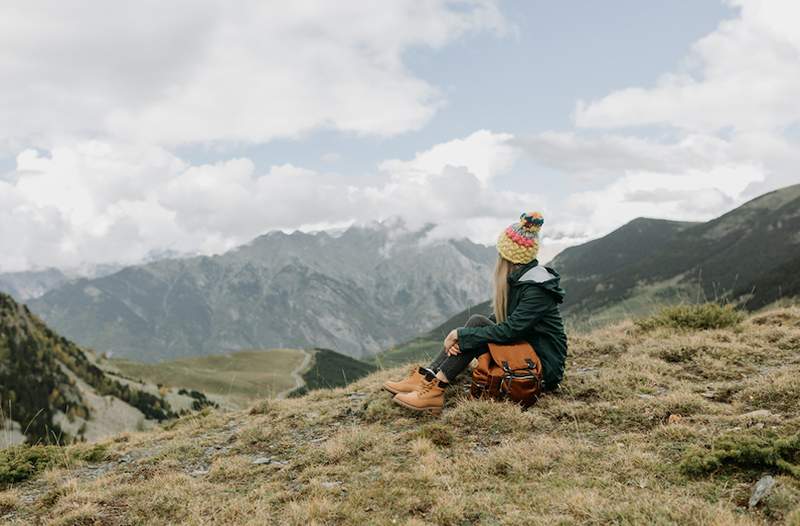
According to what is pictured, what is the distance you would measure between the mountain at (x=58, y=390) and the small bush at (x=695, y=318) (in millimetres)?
58900

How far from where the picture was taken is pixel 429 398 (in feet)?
30.8

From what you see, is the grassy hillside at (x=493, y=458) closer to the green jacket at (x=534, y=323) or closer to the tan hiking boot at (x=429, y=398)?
the tan hiking boot at (x=429, y=398)

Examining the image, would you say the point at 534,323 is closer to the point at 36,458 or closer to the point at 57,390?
the point at 36,458

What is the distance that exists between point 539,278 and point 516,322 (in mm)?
887

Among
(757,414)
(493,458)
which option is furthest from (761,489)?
(493,458)

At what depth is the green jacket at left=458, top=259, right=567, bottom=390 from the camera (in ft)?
28.7

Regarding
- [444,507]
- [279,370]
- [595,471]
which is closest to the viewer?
[444,507]

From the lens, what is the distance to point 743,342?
12000 millimetres

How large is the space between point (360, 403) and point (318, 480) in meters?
4.34

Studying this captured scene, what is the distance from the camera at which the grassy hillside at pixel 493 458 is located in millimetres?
5516

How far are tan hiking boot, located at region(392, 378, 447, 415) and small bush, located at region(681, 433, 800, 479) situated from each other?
14.3 feet

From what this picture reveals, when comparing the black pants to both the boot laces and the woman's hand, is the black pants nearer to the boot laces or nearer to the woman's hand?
the woman's hand

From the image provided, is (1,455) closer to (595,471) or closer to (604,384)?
Answer: (595,471)

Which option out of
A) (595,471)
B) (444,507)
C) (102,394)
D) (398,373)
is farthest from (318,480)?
(102,394)
